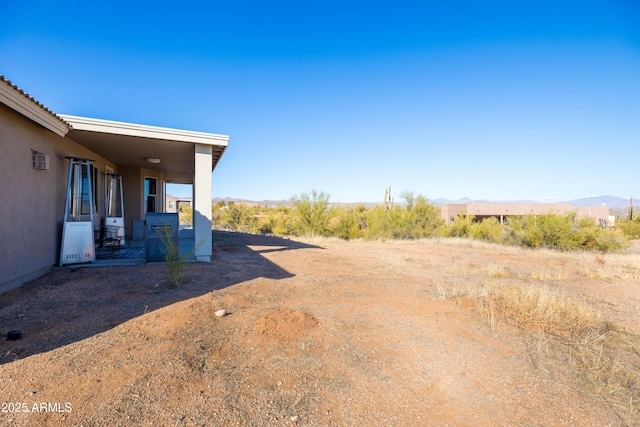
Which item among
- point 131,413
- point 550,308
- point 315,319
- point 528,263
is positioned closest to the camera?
point 131,413

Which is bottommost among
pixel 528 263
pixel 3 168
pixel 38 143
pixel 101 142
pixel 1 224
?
pixel 528 263

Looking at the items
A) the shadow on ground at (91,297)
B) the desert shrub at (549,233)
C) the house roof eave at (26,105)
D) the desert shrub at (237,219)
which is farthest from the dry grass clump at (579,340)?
the desert shrub at (237,219)

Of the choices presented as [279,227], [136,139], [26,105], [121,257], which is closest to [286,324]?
[26,105]

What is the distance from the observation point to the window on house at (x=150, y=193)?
1348 cm

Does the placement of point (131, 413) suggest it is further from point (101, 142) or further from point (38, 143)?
point (101, 142)

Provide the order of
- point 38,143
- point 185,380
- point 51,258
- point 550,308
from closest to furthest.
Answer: point 185,380
point 550,308
point 38,143
point 51,258

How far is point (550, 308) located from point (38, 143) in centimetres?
930

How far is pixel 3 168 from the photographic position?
4.84m

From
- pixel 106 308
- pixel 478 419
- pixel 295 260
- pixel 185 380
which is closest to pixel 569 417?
pixel 478 419

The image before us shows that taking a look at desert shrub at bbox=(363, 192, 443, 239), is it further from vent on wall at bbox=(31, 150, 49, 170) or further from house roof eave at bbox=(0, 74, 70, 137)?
house roof eave at bbox=(0, 74, 70, 137)

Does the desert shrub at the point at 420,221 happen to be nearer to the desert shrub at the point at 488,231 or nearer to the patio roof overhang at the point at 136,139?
the desert shrub at the point at 488,231

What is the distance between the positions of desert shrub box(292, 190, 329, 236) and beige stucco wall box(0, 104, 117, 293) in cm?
1414

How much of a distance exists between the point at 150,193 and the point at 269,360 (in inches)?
521

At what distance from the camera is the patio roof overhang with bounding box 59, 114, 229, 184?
7.00 metres
